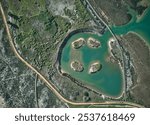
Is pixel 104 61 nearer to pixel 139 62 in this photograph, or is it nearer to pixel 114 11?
pixel 139 62

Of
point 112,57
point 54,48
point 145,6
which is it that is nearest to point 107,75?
point 112,57

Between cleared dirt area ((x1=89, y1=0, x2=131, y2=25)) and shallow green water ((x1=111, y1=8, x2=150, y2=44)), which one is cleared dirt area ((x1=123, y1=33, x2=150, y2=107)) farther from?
cleared dirt area ((x1=89, y1=0, x2=131, y2=25))

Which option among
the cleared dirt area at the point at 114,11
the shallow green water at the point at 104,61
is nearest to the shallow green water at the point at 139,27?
the shallow green water at the point at 104,61

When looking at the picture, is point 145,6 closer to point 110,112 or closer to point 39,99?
point 110,112

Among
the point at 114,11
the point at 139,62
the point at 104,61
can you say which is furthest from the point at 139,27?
the point at 104,61

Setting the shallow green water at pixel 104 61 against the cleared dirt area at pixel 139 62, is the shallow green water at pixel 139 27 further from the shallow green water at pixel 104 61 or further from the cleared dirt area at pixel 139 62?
the cleared dirt area at pixel 139 62

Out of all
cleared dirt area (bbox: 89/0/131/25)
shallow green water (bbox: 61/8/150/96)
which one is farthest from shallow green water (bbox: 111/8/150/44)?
cleared dirt area (bbox: 89/0/131/25)

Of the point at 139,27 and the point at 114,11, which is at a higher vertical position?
the point at 114,11

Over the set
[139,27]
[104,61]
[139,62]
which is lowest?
[139,62]
